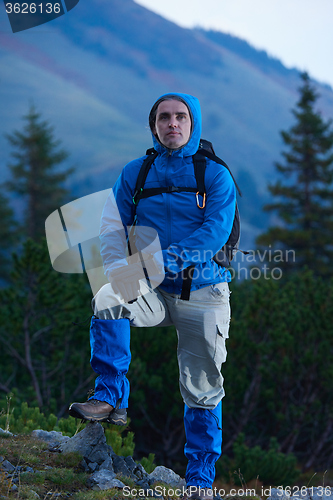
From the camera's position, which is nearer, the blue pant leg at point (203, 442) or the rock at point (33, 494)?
the rock at point (33, 494)

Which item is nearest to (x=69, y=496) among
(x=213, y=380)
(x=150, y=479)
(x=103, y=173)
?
(x=150, y=479)

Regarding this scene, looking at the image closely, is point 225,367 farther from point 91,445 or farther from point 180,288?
point 180,288

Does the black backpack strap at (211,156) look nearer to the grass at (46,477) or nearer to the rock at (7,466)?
the grass at (46,477)

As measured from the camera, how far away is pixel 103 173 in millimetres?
119438

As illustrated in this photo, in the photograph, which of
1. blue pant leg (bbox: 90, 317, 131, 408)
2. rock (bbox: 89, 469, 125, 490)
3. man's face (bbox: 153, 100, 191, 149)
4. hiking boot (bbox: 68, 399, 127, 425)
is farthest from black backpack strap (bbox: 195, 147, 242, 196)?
rock (bbox: 89, 469, 125, 490)

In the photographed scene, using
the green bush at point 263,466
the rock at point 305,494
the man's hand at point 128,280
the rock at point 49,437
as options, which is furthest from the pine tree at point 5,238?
the man's hand at point 128,280

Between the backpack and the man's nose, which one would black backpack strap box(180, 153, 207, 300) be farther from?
the man's nose

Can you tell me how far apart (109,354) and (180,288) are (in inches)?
23.7

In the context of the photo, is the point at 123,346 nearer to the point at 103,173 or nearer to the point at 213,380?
the point at 213,380

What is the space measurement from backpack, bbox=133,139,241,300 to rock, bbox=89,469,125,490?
123 cm

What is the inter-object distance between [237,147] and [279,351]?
176m

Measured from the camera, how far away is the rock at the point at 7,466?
3.06 metres

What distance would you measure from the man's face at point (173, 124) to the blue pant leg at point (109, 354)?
46.8 inches

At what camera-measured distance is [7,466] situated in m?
3.09
